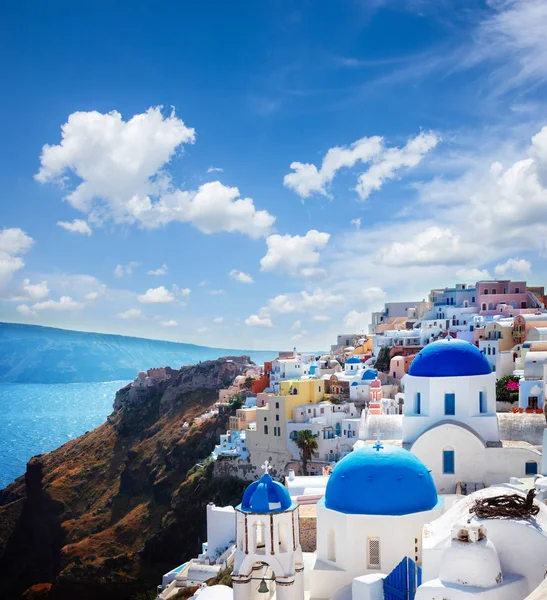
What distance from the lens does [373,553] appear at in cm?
1538

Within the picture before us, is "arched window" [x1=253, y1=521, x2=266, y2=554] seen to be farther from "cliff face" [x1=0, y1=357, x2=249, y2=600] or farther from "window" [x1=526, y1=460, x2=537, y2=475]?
"cliff face" [x1=0, y1=357, x2=249, y2=600]

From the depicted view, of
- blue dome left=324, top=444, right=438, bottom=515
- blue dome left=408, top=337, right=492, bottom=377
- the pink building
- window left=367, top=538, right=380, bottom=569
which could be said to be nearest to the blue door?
window left=367, top=538, right=380, bottom=569

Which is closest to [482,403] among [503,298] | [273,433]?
[273,433]

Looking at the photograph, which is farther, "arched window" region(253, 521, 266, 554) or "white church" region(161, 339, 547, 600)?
"arched window" region(253, 521, 266, 554)

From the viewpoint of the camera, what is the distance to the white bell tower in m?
14.5

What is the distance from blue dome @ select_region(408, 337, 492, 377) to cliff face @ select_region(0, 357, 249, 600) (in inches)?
893

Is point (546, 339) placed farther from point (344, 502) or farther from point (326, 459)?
point (344, 502)

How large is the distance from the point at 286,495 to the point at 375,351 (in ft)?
126

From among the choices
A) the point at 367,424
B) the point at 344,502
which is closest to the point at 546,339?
the point at 367,424

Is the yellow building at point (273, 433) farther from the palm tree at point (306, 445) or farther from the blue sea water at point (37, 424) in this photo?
the blue sea water at point (37, 424)

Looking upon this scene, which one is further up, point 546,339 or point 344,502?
point 546,339

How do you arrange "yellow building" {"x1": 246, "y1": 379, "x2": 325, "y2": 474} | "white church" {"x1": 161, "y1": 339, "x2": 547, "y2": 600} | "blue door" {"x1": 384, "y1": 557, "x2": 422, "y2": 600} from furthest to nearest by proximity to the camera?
"yellow building" {"x1": 246, "y1": 379, "x2": 325, "y2": 474} → "blue door" {"x1": 384, "y1": 557, "x2": 422, "y2": 600} → "white church" {"x1": 161, "y1": 339, "x2": 547, "y2": 600}

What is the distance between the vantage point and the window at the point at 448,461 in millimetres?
20491

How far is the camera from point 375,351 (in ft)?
173
